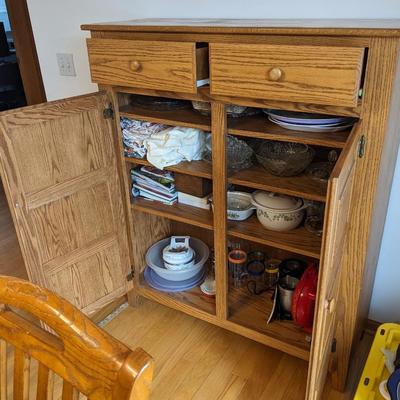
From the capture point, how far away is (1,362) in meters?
0.72

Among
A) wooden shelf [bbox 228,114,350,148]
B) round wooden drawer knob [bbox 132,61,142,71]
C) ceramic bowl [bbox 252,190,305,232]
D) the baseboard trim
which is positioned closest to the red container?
ceramic bowl [bbox 252,190,305,232]

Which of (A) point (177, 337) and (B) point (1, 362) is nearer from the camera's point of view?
(B) point (1, 362)

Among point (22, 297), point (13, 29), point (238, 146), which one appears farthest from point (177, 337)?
point (13, 29)

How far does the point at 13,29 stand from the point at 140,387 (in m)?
2.05

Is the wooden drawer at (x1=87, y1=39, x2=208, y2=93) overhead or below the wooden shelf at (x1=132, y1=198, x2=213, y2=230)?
overhead

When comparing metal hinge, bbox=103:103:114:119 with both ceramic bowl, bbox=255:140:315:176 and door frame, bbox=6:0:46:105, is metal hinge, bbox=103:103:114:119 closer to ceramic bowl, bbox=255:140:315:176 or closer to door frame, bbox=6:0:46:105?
ceramic bowl, bbox=255:140:315:176

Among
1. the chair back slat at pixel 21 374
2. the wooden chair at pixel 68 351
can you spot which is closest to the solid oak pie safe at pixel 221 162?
the wooden chair at pixel 68 351

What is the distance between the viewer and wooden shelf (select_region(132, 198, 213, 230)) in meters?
1.53

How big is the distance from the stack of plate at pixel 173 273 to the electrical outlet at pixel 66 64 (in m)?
Result: 0.89

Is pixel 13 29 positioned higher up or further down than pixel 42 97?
higher up

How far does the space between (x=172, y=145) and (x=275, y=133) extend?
1.26ft

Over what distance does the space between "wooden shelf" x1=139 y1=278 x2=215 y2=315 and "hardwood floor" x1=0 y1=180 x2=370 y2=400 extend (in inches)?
5.2

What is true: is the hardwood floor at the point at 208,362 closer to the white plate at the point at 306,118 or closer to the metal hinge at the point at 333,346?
the metal hinge at the point at 333,346

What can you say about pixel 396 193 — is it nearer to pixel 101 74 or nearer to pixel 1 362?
pixel 101 74
